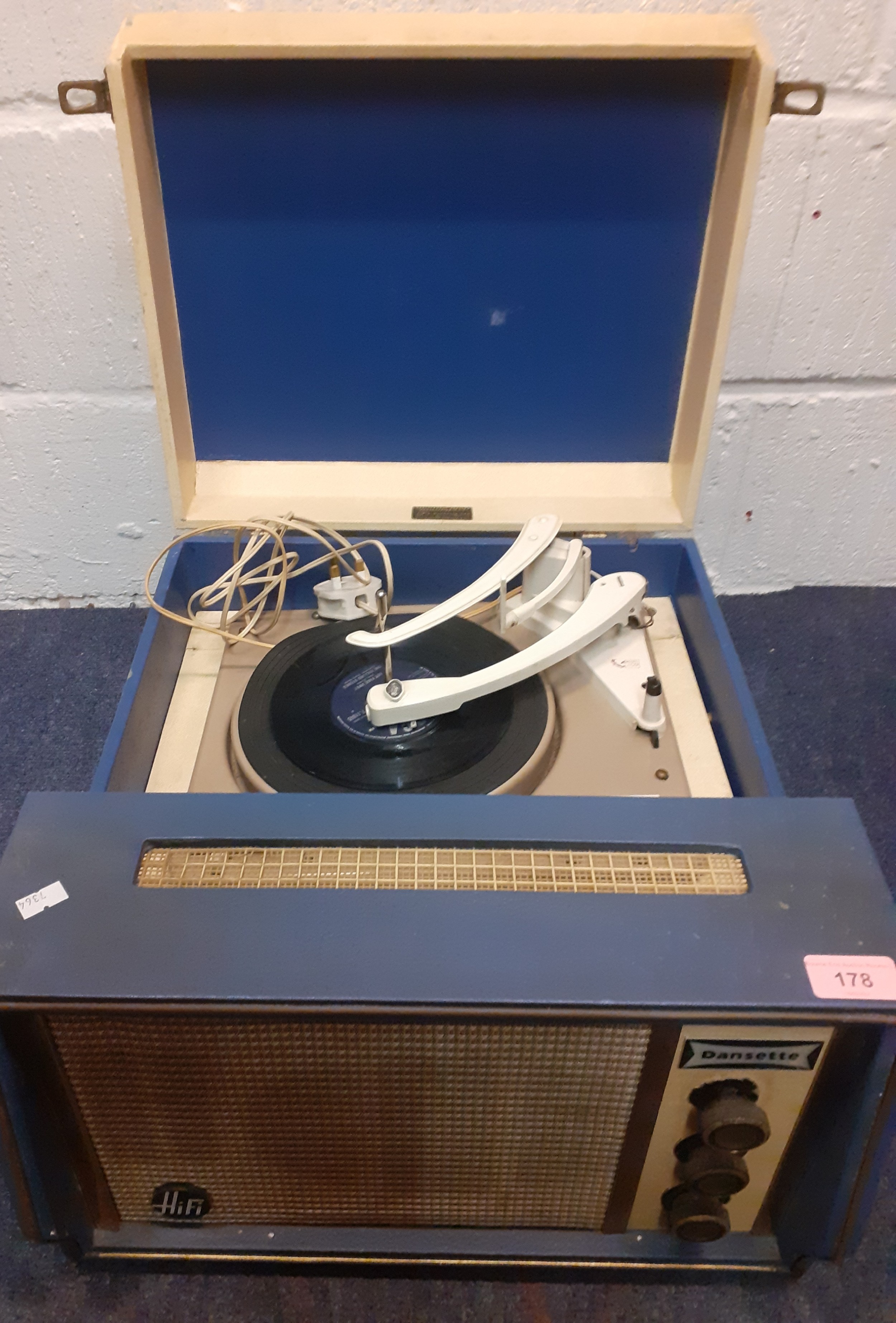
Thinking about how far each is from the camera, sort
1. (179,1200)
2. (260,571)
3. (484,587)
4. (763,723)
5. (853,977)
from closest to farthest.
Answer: (853,977) → (179,1200) → (484,587) → (260,571) → (763,723)

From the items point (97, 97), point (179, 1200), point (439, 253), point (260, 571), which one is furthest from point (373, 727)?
point (97, 97)

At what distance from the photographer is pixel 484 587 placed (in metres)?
1.03

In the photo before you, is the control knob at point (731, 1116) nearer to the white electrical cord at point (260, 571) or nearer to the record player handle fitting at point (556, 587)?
the record player handle fitting at point (556, 587)

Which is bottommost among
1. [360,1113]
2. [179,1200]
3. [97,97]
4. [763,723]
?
[763,723]

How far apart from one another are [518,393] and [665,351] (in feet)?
0.60

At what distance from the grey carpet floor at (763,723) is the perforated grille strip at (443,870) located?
1.49 feet

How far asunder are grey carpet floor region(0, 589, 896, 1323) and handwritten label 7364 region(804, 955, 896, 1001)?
17.7 inches

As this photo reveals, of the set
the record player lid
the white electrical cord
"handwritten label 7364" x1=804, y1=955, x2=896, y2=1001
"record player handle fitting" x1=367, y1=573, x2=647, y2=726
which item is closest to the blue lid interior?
the record player lid

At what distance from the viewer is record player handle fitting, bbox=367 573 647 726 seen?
92 centimetres

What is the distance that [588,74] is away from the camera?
0.98 m

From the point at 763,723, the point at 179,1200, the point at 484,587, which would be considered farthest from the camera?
the point at 763,723

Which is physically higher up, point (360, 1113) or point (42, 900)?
point (42, 900)

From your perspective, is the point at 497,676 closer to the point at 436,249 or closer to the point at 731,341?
the point at 436,249

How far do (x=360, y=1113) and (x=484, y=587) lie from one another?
53 cm
